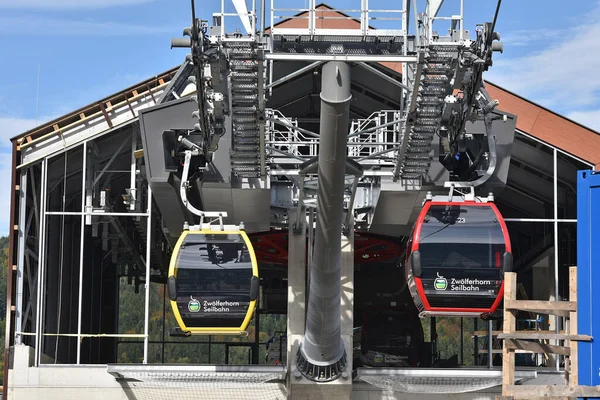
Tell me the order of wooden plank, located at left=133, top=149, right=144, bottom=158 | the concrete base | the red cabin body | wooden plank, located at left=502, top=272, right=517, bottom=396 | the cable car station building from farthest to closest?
wooden plank, located at left=133, top=149, right=144, bottom=158, the concrete base, the red cabin body, the cable car station building, wooden plank, located at left=502, top=272, right=517, bottom=396

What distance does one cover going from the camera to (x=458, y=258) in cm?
1722

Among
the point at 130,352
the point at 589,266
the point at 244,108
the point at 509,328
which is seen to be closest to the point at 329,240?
the point at 509,328

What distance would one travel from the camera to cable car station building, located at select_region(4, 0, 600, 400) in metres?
13.8

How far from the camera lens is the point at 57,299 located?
24984 millimetres

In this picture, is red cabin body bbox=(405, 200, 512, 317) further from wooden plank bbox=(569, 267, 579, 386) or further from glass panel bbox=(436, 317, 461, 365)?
glass panel bbox=(436, 317, 461, 365)

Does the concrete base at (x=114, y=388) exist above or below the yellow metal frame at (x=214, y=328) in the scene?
below

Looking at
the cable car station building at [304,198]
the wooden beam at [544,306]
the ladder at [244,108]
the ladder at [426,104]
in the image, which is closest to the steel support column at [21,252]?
the cable car station building at [304,198]

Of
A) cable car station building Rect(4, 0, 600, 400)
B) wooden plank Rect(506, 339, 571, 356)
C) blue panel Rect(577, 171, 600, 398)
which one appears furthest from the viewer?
cable car station building Rect(4, 0, 600, 400)

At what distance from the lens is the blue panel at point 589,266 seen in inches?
311

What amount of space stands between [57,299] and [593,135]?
11.6 m

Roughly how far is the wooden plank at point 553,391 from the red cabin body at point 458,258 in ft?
17.0

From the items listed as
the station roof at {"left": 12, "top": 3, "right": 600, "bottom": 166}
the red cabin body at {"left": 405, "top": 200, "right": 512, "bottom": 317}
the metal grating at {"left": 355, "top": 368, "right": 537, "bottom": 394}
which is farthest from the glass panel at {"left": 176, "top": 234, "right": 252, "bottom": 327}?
the station roof at {"left": 12, "top": 3, "right": 600, "bottom": 166}

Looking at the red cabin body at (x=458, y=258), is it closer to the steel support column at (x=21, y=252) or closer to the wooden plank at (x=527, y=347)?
the wooden plank at (x=527, y=347)

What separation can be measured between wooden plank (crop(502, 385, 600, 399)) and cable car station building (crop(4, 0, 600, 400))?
2.51 metres
